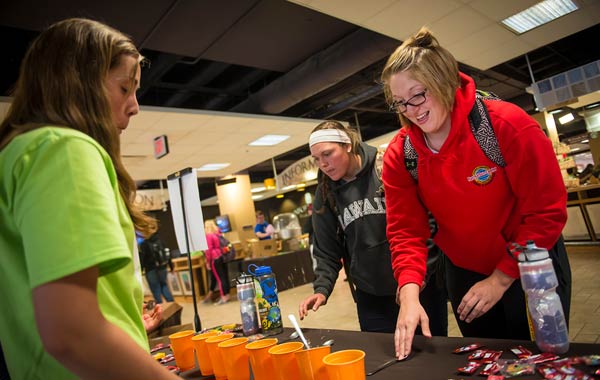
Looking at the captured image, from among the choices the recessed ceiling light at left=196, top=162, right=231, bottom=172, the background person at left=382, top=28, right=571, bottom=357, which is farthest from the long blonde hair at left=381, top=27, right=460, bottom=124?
the recessed ceiling light at left=196, top=162, right=231, bottom=172

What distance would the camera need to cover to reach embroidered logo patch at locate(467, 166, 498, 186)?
4.10ft

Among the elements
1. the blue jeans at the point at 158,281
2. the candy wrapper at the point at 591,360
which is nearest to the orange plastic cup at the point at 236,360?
the candy wrapper at the point at 591,360

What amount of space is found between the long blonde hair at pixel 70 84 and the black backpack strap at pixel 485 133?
104cm

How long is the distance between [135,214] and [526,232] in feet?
3.48

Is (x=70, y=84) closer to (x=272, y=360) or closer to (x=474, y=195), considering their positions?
(x=272, y=360)

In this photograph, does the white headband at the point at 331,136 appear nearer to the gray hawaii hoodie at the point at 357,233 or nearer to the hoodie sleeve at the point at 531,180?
the gray hawaii hoodie at the point at 357,233

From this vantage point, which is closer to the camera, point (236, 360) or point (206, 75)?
point (236, 360)

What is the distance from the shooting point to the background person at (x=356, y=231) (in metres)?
1.88

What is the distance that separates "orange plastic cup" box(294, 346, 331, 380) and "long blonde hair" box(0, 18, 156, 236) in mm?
590

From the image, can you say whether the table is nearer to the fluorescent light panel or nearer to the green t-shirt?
the green t-shirt

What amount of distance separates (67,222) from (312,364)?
0.62 m

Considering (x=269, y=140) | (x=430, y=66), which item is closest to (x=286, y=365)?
(x=430, y=66)

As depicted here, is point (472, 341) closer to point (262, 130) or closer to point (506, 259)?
point (506, 259)

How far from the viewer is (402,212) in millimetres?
1458
